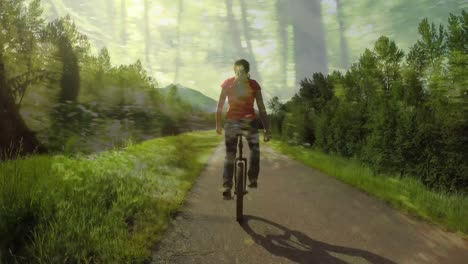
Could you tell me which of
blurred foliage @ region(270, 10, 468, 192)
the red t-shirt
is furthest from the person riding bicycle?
blurred foliage @ region(270, 10, 468, 192)

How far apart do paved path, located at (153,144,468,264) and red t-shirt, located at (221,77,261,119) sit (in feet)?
6.17

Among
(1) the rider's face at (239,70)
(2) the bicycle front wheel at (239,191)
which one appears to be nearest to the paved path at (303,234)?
(2) the bicycle front wheel at (239,191)

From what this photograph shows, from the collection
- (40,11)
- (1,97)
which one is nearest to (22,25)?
(40,11)

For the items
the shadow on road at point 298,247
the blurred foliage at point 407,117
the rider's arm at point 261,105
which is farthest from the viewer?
the blurred foliage at point 407,117

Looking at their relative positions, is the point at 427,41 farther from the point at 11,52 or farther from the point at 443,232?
the point at 11,52

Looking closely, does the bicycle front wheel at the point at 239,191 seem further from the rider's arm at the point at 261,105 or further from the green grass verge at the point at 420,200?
the green grass verge at the point at 420,200

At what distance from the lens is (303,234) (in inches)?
206

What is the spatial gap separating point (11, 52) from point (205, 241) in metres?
30.4

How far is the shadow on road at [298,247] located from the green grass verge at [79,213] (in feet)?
5.10

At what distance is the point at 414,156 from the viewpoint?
37.1 feet

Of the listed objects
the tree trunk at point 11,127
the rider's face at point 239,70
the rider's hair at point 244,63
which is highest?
the rider's hair at point 244,63

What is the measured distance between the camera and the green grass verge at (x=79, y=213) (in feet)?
12.6

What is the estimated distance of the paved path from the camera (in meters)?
4.32

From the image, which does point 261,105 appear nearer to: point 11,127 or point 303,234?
point 303,234
